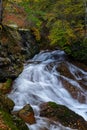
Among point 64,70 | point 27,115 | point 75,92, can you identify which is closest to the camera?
point 27,115

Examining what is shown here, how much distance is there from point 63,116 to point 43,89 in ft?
13.7

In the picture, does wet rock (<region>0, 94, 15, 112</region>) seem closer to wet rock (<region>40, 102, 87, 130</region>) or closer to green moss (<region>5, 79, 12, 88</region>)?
wet rock (<region>40, 102, 87, 130</region>)

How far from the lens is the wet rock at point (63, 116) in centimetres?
1160

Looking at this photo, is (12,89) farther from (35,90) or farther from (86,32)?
(86,32)

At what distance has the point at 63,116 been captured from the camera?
11.9m

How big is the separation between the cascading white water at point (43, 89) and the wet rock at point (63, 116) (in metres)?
0.30

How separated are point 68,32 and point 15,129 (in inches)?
527

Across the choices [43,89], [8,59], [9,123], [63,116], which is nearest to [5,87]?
[8,59]

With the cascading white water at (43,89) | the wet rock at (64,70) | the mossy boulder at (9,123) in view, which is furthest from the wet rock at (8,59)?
the mossy boulder at (9,123)

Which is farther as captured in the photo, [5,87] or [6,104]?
[5,87]

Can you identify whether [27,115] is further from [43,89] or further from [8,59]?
[8,59]

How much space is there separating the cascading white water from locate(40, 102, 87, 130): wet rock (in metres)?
0.30

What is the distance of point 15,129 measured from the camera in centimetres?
875

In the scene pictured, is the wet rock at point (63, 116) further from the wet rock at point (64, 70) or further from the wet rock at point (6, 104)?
the wet rock at point (64, 70)
